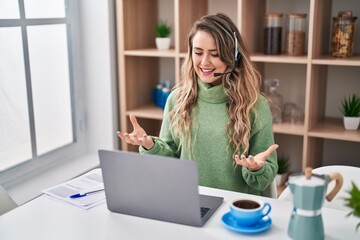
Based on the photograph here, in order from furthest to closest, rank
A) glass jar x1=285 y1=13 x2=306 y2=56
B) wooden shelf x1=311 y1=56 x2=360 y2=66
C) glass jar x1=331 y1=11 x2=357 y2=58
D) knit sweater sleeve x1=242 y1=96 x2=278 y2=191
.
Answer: glass jar x1=285 y1=13 x2=306 y2=56 → glass jar x1=331 y1=11 x2=357 y2=58 → wooden shelf x1=311 y1=56 x2=360 y2=66 → knit sweater sleeve x1=242 y1=96 x2=278 y2=191

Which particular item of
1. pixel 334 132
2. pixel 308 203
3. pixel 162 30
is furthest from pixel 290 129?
pixel 308 203

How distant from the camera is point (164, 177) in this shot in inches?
52.3

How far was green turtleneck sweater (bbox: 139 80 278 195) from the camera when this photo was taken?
1.79 metres

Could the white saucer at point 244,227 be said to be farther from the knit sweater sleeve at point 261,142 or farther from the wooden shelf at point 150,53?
the wooden shelf at point 150,53

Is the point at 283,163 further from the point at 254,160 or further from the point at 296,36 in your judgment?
the point at 254,160

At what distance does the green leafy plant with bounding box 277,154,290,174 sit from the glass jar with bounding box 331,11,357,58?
66cm

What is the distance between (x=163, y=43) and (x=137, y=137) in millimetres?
1258

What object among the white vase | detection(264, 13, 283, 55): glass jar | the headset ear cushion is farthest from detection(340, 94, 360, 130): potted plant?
the headset ear cushion

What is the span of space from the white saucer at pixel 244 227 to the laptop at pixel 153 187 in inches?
2.5

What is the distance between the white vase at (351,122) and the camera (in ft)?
7.81

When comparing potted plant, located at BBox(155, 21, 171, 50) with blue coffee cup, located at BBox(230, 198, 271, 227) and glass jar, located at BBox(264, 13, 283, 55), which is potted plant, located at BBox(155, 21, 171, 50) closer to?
glass jar, located at BBox(264, 13, 283, 55)

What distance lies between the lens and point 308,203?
119 cm

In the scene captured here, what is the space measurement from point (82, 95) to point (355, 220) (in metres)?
1.88

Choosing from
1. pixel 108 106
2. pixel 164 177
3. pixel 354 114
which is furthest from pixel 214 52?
pixel 108 106
